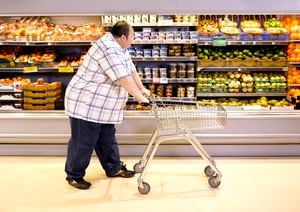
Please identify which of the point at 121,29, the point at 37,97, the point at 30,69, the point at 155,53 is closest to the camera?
the point at 121,29

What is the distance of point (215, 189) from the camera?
13.0 feet

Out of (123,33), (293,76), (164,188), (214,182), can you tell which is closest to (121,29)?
(123,33)

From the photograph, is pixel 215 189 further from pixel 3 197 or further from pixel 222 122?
pixel 3 197

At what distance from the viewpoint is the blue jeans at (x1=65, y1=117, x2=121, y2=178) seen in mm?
3918

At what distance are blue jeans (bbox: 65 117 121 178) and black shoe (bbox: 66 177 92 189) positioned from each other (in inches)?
1.5

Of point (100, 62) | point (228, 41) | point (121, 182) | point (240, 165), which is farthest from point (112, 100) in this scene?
point (228, 41)

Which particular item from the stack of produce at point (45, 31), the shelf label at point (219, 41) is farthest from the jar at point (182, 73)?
the stack of produce at point (45, 31)

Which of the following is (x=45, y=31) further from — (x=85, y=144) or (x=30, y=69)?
(x=85, y=144)

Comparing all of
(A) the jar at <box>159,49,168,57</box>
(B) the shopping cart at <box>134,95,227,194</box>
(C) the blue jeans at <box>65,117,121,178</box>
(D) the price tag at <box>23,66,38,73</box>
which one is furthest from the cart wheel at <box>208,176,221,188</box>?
(D) the price tag at <box>23,66,38,73</box>

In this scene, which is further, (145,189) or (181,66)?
(181,66)

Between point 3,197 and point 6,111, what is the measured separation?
→ 148 cm

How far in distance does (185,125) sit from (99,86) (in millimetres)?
858

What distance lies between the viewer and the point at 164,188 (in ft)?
13.2

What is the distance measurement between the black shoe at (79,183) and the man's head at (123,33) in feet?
4.25
